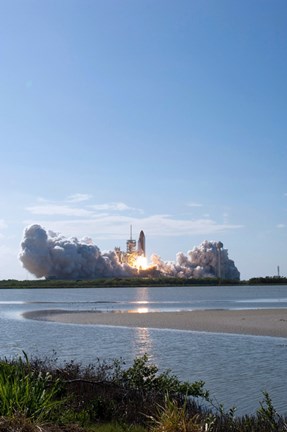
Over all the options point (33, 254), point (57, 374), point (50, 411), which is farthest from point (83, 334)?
point (33, 254)

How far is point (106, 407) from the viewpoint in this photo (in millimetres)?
9812

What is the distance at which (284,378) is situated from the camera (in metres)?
16.8

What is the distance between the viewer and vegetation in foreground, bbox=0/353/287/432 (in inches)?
295

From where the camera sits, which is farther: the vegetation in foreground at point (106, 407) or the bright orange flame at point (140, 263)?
the bright orange flame at point (140, 263)

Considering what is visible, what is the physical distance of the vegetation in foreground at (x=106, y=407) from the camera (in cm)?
749

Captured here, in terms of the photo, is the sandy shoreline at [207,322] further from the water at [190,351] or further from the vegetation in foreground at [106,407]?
the vegetation in foreground at [106,407]

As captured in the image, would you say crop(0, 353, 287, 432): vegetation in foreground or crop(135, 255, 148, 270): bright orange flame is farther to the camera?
crop(135, 255, 148, 270): bright orange flame

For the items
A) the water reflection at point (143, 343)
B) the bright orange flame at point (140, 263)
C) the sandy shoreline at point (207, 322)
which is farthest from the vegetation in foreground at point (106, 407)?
the bright orange flame at point (140, 263)

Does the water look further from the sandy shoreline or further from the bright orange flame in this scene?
the bright orange flame

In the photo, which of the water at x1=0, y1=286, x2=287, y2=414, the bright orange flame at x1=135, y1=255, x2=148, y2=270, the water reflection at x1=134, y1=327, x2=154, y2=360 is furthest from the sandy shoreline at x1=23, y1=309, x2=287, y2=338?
the bright orange flame at x1=135, y1=255, x2=148, y2=270

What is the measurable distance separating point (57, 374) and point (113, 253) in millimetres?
173509

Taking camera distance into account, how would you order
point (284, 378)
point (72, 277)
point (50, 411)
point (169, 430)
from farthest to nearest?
point (72, 277), point (284, 378), point (50, 411), point (169, 430)

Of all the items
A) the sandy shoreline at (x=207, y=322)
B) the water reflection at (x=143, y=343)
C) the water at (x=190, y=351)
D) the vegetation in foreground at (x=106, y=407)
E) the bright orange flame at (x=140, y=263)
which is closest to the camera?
the vegetation in foreground at (x=106, y=407)

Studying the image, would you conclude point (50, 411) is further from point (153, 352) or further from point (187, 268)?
point (187, 268)
